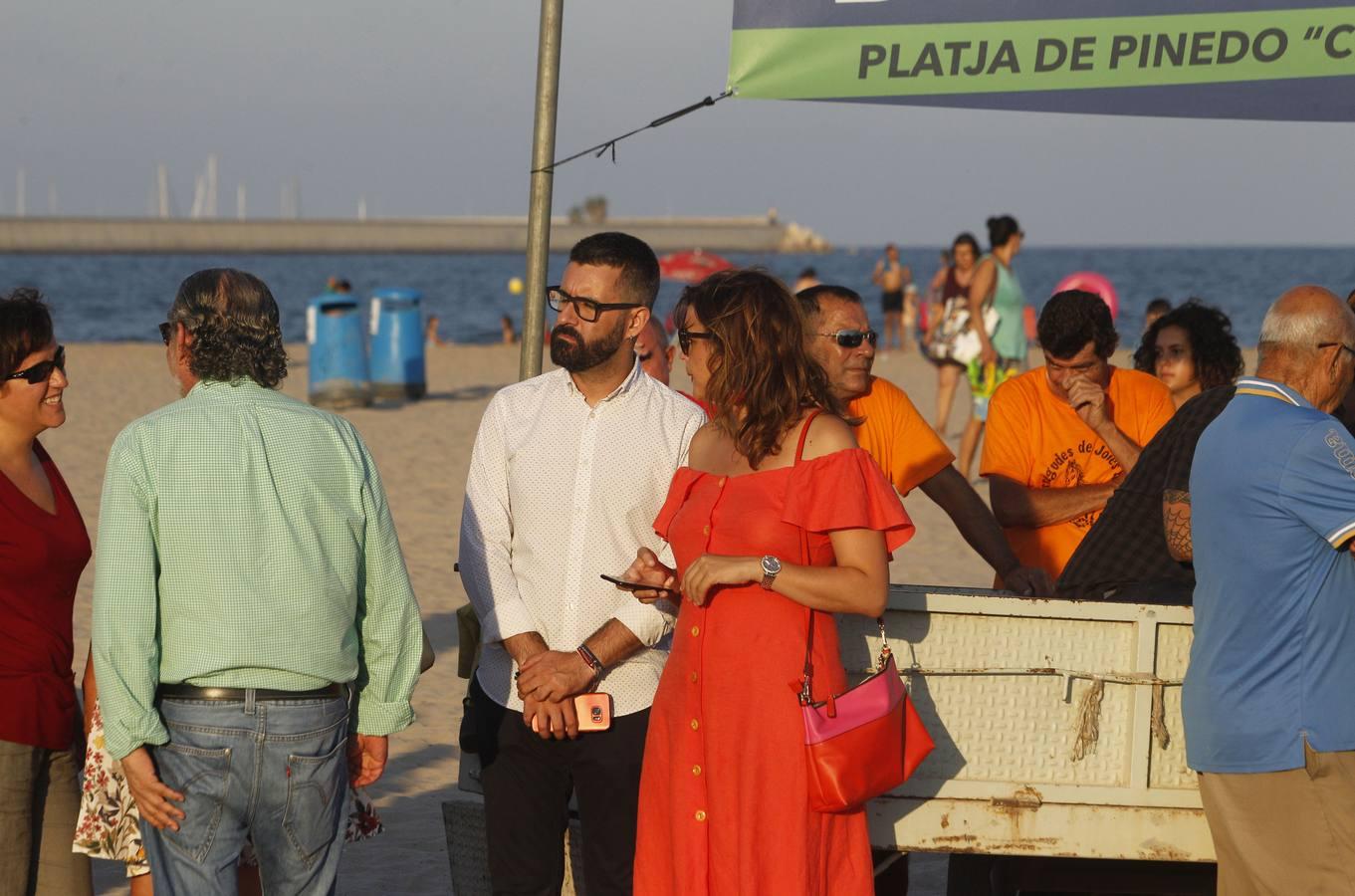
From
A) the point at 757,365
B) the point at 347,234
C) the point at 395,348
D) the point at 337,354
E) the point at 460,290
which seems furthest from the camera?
the point at 347,234

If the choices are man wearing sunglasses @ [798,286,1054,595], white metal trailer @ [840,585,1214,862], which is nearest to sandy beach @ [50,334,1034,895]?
man wearing sunglasses @ [798,286,1054,595]

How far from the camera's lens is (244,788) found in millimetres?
3221

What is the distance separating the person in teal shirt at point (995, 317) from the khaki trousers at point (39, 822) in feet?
30.8

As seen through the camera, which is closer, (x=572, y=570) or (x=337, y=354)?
(x=572, y=570)

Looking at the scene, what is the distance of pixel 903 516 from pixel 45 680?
78.2 inches

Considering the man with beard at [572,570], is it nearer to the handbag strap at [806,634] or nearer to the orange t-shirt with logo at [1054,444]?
the handbag strap at [806,634]

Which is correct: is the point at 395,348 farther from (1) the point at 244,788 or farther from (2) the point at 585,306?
(1) the point at 244,788

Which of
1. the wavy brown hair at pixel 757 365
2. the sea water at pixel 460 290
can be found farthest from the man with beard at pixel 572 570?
the sea water at pixel 460 290

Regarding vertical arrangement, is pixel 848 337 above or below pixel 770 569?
above

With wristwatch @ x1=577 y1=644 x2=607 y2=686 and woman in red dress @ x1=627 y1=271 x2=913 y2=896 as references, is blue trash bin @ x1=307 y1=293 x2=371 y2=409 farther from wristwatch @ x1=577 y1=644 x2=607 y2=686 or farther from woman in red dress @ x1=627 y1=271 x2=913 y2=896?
woman in red dress @ x1=627 y1=271 x2=913 y2=896

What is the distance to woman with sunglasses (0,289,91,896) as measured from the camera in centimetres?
365

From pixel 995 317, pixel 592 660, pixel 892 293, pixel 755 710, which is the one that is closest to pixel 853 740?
pixel 755 710

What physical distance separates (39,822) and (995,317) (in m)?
9.94

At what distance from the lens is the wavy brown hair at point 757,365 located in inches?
135
